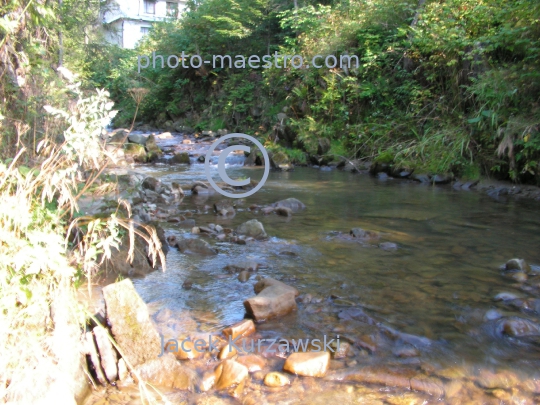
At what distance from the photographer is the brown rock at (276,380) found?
118 inches

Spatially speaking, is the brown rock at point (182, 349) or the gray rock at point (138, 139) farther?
the gray rock at point (138, 139)

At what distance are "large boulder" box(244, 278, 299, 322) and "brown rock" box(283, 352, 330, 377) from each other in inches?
27.4

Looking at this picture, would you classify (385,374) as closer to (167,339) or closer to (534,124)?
(167,339)

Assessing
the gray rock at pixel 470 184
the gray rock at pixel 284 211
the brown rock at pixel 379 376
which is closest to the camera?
the brown rock at pixel 379 376

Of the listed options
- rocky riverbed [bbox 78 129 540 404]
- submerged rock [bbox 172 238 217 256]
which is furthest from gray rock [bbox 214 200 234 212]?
submerged rock [bbox 172 238 217 256]

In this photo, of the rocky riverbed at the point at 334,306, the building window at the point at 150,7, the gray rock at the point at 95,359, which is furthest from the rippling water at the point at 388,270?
the building window at the point at 150,7

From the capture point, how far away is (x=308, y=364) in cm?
315

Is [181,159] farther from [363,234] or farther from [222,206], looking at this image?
[363,234]

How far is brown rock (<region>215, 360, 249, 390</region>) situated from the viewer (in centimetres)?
299

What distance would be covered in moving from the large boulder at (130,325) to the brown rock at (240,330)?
660 millimetres

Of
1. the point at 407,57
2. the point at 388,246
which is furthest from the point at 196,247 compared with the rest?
the point at 407,57

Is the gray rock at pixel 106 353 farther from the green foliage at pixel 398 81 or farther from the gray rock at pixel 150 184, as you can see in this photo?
the green foliage at pixel 398 81

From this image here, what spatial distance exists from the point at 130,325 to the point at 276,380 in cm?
100

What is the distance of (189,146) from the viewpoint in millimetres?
18547
